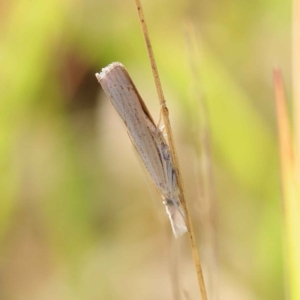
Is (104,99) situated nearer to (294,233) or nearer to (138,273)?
(138,273)

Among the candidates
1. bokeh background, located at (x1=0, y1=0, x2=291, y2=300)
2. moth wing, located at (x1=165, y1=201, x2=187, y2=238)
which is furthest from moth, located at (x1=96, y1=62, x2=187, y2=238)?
bokeh background, located at (x1=0, y1=0, x2=291, y2=300)

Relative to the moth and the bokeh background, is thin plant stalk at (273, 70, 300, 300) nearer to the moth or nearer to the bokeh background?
the moth

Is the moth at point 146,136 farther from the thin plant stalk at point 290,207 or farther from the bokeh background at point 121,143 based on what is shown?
the bokeh background at point 121,143

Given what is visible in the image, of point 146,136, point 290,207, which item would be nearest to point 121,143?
point 146,136

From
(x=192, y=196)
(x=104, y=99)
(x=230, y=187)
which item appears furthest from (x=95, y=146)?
(x=230, y=187)

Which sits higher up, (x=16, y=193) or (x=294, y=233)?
(x=16, y=193)
